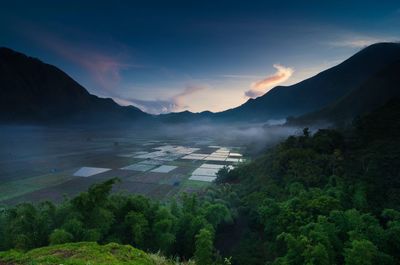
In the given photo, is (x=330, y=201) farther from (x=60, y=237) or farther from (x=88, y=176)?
(x=88, y=176)

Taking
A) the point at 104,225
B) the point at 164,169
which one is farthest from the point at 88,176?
the point at 104,225

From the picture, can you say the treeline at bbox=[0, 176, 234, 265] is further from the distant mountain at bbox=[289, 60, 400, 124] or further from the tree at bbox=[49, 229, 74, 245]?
the distant mountain at bbox=[289, 60, 400, 124]

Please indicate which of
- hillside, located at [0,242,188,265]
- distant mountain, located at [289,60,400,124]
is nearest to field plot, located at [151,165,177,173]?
hillside, located at [0,242,188,265]

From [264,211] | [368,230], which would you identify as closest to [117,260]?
[368,230]

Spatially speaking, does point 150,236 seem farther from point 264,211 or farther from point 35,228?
point 264,211

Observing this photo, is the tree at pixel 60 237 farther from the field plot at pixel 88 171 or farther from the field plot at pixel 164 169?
the field plot at pixel 164 169

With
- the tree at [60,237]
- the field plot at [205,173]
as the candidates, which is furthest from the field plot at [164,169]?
the tree at [60,237]
